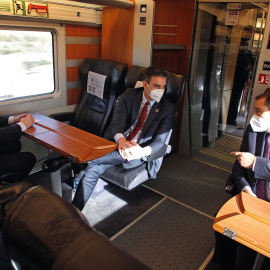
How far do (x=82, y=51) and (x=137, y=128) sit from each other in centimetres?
145

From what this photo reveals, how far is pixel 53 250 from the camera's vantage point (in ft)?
2.24

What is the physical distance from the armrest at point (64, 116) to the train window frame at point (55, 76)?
0.66 ft

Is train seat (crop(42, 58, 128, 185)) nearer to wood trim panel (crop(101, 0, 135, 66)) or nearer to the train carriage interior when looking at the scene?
the train carriage interior

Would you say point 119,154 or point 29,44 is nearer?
point 119,154

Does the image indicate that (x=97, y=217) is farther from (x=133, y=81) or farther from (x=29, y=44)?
(x=29, y=44)

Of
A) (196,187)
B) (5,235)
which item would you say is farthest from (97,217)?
(5,235)

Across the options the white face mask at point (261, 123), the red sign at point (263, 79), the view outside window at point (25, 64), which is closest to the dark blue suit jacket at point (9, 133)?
the view outside window at point (25, 64)

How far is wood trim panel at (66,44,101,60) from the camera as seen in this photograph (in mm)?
3360

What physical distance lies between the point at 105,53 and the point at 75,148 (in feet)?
6.49

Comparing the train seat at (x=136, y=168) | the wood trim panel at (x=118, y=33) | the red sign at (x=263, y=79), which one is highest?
the wood trim panel at (x=118, y=33)

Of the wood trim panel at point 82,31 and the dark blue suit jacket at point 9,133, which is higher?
the wood trim panel at point 82,31

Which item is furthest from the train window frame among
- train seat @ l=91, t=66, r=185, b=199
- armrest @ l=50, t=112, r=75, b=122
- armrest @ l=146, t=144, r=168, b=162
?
armrest @ l=146, t=144, r=168, b=162

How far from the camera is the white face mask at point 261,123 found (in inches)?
74.7

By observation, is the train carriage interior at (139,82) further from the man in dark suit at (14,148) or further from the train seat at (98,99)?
the man in dark suit at (14,148)
